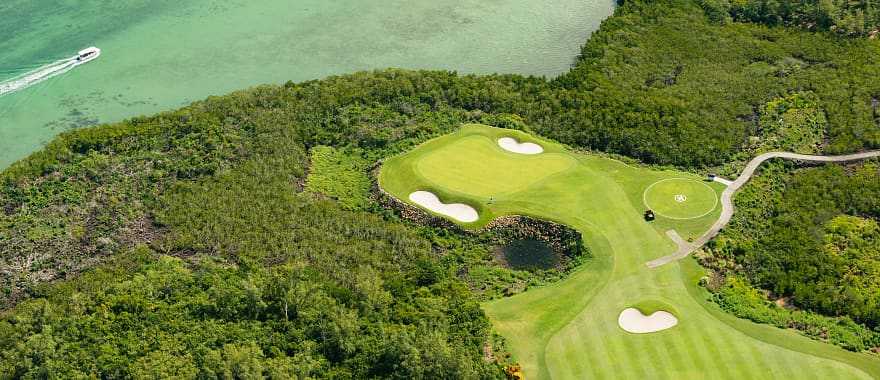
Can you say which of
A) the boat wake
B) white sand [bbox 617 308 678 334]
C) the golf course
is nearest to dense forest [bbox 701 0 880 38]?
the golf course

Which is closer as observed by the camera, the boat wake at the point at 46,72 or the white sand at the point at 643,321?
the white sand at the point at 643,321

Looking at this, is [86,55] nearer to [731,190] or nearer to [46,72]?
[46,72]

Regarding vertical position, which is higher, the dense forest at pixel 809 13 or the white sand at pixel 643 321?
the dense forest at pixel 809 13

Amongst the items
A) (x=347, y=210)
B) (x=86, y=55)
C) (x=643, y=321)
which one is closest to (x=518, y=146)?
(x=347, y=210)

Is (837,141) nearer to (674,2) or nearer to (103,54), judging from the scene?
(674,2)

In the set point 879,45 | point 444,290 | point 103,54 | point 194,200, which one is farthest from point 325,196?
point 879,45

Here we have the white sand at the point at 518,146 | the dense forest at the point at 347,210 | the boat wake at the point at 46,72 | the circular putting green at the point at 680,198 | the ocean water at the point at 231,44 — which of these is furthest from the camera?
the boat wake at the point at 46,72

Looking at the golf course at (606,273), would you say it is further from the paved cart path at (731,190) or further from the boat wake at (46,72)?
the boat wake at (46,72)

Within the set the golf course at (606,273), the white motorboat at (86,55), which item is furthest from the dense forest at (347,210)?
the white motorboat at (86,55)
